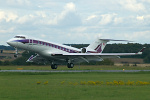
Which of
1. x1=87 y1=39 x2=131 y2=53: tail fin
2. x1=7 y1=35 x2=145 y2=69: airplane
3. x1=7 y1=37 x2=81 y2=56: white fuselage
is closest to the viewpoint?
x1=7 y1=37 x2=81 y2=56: white fuselage

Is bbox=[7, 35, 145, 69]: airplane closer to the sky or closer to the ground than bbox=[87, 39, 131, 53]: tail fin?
closer to the ground

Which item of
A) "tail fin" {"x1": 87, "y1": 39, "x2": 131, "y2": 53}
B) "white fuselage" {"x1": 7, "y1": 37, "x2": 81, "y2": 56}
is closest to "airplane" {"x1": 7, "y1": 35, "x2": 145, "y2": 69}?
"white fuselage" {"x1": 7, "y1": 37, "x2": 81, "y2": 56}

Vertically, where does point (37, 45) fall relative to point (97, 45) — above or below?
below

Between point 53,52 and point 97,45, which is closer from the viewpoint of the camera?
point 53,52

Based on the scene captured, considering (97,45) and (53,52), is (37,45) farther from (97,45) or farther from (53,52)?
(97,45)

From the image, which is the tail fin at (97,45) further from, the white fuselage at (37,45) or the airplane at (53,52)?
the white fuselage at (37,45)

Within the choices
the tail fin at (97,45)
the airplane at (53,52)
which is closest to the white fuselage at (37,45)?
the airplane at (53,52)

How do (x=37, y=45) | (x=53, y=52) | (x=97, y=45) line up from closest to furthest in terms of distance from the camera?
1. (x=37, y=45)
2. (x=53, y=52)
3. (x=97, y=45)

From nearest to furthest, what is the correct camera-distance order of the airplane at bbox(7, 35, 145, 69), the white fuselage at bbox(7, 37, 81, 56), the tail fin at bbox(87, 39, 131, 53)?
the white fuselage at bbox(7, 37, 81, 56), the airplane at bbox(7, 35, 145, 69), the tail fin at bbox(87, 39, 131, 53)

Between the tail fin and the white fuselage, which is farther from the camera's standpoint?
the tail fin

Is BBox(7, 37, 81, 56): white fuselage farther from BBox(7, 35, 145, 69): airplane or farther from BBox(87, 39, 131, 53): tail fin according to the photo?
BBox(87, 39, 131, 53): tail fin

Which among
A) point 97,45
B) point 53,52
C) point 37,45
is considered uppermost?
point 97,45

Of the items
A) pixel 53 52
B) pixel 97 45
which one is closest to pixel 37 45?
pixel 53 52

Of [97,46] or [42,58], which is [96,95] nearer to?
[42,58]
